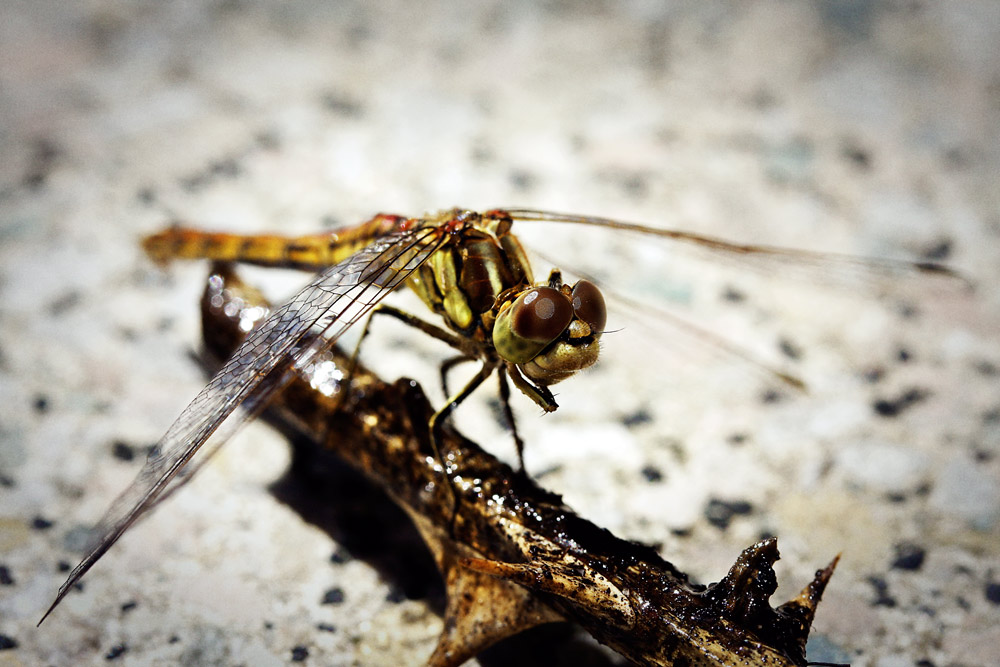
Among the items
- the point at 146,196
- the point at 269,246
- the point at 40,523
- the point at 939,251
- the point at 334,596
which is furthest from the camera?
the point at 146,196

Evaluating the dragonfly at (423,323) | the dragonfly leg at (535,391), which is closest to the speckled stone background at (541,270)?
the dragonfly at (423,323)

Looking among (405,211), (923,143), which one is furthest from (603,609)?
(923,143)

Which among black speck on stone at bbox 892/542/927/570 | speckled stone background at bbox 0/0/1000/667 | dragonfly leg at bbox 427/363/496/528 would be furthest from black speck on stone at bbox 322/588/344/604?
black speck on stone at bbox 892/542/927/570

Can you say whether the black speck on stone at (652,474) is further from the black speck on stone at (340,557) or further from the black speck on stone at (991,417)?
the black speck on stone at (991,417)

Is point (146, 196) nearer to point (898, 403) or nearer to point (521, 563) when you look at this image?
point (521, 563)

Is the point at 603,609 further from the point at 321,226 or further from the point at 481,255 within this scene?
the point at 321,226

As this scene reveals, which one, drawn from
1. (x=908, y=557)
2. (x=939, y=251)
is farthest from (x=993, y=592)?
(x=939, y=251)

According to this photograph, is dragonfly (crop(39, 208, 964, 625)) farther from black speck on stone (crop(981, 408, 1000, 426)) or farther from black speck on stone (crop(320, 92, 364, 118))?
black speck on stone (crop(320, 92, 364, 118))
